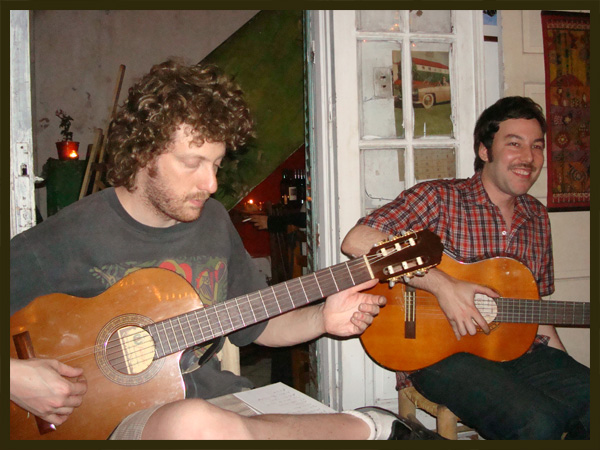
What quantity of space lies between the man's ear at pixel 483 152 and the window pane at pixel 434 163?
200 mm

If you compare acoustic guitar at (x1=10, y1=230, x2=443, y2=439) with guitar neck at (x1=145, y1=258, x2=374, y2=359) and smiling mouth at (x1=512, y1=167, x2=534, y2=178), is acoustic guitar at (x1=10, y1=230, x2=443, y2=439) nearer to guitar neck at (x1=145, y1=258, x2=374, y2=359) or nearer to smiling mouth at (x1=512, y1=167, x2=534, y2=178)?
guitar neck at (x1=145, y1=258, x2=374, y2=359)

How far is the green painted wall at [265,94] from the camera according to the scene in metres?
4.27

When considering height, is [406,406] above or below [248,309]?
below

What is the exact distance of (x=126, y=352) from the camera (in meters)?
1.48

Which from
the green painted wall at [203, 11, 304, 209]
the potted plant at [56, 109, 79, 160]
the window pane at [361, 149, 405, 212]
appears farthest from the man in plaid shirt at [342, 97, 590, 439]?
the potted plant at [56, 109, 79, 160]

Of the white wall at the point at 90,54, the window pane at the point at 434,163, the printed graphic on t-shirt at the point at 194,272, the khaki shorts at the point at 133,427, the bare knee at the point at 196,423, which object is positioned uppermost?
the white wall at the point at 90,54

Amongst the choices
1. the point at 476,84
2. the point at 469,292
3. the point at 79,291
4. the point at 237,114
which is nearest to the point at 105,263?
the point at 79,291

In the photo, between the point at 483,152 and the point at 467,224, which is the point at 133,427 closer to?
the point at 467,224

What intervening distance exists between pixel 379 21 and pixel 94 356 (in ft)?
6.94

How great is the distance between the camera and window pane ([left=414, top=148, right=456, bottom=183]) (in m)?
2.54

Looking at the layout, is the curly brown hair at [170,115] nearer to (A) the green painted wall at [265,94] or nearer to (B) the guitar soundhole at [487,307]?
(B) the guitar soundhole at [487,307]

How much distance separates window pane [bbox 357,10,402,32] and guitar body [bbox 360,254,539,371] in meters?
1.31

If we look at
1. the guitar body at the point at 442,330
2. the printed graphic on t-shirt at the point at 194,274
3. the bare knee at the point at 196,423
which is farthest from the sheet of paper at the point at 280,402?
the guitar body at the point at 442,330

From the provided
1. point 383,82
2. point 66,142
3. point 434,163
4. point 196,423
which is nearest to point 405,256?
point 196,423
